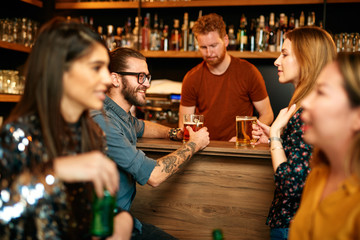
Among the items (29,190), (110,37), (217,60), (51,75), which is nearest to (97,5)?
(110,37)

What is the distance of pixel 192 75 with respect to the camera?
11.1ft

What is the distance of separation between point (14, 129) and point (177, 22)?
297 centimetres

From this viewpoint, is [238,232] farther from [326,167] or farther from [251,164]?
[326,167]

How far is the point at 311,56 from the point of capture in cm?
167

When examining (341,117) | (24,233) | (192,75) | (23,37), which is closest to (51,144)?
(24,233)

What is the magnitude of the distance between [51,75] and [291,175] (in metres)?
0.90

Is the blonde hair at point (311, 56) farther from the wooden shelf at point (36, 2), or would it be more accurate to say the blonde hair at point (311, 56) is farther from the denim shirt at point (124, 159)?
the wooden shelf at point (36, 2)

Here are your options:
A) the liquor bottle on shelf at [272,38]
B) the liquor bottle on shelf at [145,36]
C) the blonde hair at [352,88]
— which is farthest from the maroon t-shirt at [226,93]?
the blonde hair at [352,88]

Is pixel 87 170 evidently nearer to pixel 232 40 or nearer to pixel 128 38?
pixel 232 40

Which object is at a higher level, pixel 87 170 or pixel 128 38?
pixel 128 38

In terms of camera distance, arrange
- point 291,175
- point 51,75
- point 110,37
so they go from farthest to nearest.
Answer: point 110,37
point 291,175
point 51,75

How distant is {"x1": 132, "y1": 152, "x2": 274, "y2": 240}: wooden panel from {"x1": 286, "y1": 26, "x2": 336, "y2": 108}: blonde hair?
19.9 inches

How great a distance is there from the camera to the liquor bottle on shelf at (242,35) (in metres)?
3.69

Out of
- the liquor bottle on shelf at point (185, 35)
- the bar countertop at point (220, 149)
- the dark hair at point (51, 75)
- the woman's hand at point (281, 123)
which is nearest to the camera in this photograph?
the dark hair at point (51, 75)
